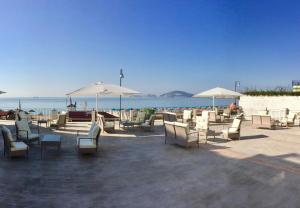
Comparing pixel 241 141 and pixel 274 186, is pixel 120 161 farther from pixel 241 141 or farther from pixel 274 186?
pixel 241 141

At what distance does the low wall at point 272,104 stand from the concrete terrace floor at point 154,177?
1193cm

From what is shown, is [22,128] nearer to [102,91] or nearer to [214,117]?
[102,91]

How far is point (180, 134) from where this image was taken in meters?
9.12

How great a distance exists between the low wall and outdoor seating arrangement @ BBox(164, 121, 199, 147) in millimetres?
12846

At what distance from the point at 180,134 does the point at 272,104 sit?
48.5 ft

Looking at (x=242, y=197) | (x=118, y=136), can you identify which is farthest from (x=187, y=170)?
(x=118, y=136)

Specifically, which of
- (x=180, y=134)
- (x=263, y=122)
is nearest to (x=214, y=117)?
(x=263, y=122)

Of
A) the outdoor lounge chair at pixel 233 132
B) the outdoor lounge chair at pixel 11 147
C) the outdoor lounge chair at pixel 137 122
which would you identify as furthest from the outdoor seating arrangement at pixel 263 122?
the outdoor lounge chair at pixel 11 147

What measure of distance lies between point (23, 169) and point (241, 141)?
778 cm

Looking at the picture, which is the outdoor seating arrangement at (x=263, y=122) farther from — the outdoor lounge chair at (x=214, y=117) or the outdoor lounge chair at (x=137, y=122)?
the outdoor lounge chair at (x=137, y=122)

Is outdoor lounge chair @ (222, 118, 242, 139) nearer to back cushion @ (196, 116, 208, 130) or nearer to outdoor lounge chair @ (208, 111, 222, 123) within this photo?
back cushion @ (196, 116, 208, 130)

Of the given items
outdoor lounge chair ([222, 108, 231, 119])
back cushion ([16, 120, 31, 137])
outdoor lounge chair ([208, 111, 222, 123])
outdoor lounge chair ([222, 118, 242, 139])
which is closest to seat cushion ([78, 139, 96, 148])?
back cushion ([16, 120, 31, 137])

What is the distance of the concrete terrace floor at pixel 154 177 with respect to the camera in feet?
15.4

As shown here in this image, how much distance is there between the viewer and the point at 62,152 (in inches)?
324
